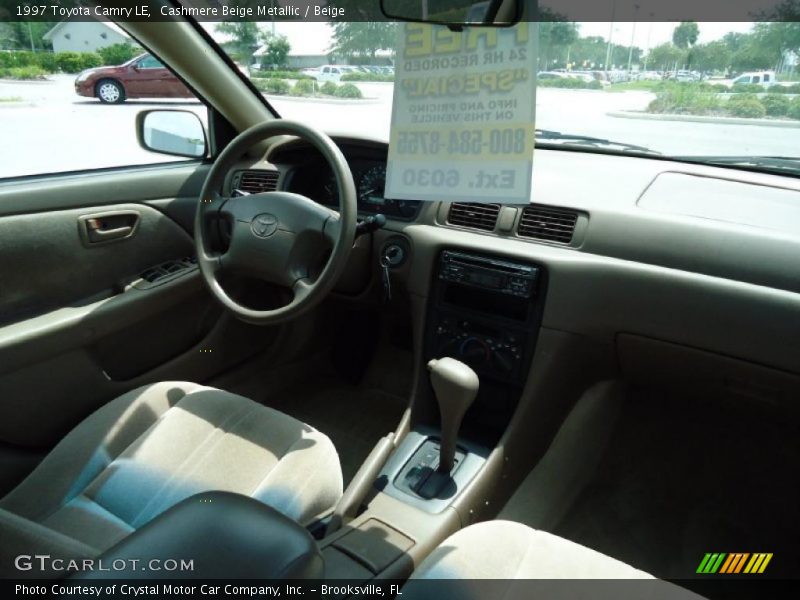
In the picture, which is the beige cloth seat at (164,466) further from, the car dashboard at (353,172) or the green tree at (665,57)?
the green tree at (665,57)

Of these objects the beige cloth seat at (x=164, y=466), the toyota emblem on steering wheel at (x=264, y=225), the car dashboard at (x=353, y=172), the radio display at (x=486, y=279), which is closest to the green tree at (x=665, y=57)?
the radio display at (x=486, y=279)

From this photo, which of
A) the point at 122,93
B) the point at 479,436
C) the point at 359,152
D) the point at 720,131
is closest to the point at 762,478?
the point at 479,436

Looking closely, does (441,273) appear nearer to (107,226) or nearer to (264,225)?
(264,225)

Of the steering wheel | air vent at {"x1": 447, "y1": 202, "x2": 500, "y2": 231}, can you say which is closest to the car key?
air vent at {"x1": 447, "y1": 202, "x2": 500, "y2": 231}

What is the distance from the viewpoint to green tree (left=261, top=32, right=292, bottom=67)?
2.44m

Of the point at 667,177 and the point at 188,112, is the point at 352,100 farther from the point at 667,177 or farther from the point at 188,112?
the point at 667,177

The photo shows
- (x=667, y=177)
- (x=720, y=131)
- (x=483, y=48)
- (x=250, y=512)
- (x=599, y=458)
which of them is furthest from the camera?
(x=599, y=458)

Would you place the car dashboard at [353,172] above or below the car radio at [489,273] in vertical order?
above

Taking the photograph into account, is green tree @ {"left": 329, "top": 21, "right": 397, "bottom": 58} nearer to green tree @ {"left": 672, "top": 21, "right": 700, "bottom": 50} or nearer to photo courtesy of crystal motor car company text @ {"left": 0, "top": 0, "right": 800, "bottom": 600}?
photo courtesy of crystal motor car company text @ {"left": 0, "top": 0, "right": 800, "bottom": 600}

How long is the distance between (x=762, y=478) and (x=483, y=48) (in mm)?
1718

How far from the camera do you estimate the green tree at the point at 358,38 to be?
81.3 inches

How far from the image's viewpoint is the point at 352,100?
8.22ft

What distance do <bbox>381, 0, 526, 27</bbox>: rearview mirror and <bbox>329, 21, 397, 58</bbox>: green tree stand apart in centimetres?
32

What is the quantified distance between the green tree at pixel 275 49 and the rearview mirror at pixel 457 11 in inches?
35.5
